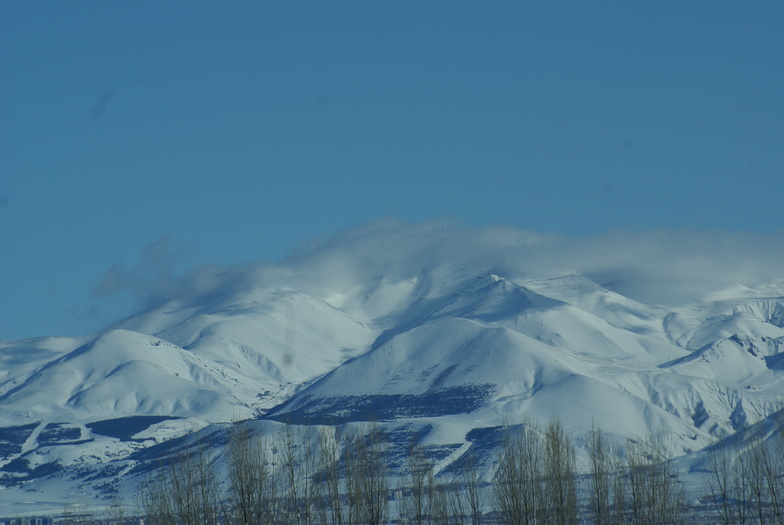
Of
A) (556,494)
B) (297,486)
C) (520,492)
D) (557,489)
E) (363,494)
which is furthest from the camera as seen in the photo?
(297,486)

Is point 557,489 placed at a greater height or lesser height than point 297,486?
lesser

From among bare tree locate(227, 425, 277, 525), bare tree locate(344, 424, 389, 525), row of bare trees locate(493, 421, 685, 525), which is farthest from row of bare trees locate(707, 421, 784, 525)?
bare tree locate(227, 425, 277, 525)

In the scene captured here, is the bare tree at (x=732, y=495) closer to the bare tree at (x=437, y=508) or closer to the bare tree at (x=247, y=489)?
the bare tree at (x=437, y=508)

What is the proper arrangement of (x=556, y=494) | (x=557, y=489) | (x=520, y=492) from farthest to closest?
Answer: (x=556, y=494)
(x=557, y=489)
(x=520, y=492)

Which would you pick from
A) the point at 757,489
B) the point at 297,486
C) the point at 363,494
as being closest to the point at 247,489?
the point at 363,494

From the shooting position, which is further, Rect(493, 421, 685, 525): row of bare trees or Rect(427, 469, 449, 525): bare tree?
Answer: Rect(427, 469, 449, 525): bare tree

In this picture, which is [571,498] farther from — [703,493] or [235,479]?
[703,493]

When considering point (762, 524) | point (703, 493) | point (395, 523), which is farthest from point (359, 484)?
point (703, 493)

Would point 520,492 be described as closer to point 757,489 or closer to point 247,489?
point 757,489

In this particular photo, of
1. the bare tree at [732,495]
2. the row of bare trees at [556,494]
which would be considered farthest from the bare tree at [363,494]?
the bare tree at [732,495]

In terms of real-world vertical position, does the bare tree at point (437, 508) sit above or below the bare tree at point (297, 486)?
below

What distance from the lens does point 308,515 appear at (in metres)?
92.0

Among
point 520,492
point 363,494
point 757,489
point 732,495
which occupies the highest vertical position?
point 363,494

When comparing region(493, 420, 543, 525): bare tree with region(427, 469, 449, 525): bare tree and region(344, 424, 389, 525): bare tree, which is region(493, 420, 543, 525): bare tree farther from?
region(344, 424, 389, 525): bare tree
